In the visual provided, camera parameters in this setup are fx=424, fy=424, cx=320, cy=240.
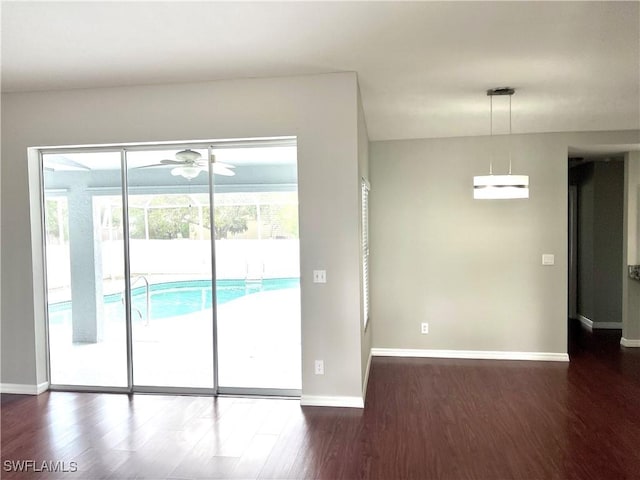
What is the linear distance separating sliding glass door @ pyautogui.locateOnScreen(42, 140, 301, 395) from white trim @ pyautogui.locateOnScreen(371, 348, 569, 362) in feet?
5.48

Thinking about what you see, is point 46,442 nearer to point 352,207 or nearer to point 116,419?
point 116,419

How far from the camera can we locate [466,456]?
110 inches

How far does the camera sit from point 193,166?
12.7ft

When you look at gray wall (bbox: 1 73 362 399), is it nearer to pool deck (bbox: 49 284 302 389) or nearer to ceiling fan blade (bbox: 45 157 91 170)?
ceiling fan blade (bbox: 45 157 91 170)

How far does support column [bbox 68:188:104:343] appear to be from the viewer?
407 cm

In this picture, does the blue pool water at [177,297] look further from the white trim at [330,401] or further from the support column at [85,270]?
the white trim at [330,401]

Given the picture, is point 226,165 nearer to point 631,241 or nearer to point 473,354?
point 473,354

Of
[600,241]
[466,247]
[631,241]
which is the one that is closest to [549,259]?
[466,247]

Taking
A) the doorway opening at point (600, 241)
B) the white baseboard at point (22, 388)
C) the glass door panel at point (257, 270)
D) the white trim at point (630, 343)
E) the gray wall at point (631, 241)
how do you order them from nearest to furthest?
1. the glass door panel at point (257, 270)
2. the white baseboard at point (22, 388)
3. the gray wall at point (631, 241)
4. the white trim at point (630, 343)
5. the doorway opening at point (600, 241)

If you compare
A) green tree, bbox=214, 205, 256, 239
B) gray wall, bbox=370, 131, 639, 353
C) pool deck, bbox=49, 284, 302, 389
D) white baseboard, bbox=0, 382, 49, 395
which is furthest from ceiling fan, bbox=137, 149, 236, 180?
white baseboard, bbox=0, 382, 49, 395

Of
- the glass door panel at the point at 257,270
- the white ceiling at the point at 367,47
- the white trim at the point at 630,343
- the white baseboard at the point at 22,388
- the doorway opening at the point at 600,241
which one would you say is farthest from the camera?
the doorway opening at the point at 600,241

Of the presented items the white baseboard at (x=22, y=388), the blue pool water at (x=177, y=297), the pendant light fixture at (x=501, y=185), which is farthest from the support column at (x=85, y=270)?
the pendant light fixture at (x=501, y=185)

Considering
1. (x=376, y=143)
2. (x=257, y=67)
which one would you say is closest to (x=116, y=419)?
(x=257, y=67)

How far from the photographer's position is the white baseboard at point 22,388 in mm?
4023
